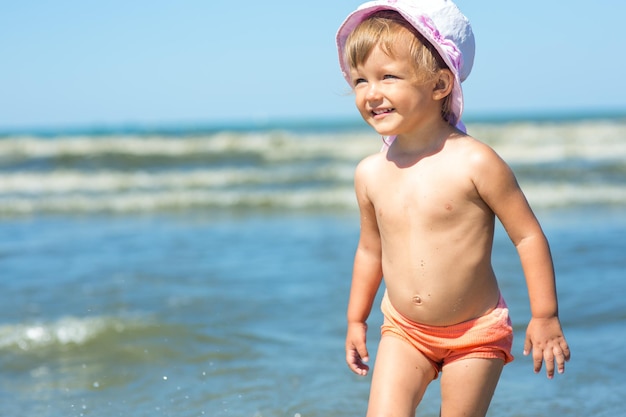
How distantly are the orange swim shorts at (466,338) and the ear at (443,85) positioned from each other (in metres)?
0.65

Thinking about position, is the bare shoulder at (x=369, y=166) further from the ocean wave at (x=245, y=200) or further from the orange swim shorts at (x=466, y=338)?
the ocean wave at (x=245, y=200)

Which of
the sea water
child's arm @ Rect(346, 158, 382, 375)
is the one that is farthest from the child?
the sea water

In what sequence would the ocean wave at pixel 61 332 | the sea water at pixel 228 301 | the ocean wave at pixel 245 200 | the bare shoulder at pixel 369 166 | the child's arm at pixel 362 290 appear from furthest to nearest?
1. the ocean wave at pixel 245 200
2. the ocean wave at pixel 61 332
3. the sea water at pixel 228 301
4. the child's arm at pixel 362 290
5. the bare shoulder at pixel 369 166

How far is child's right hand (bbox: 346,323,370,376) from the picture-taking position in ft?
8.81

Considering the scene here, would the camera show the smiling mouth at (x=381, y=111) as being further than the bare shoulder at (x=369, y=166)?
No

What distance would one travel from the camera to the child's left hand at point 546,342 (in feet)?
7.48

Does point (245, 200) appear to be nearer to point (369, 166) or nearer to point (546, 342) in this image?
point (369, 166)

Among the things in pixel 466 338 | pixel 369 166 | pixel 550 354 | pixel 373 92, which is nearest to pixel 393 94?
pixel 373 92

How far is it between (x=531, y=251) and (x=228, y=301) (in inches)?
118

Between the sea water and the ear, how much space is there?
4.57 feet

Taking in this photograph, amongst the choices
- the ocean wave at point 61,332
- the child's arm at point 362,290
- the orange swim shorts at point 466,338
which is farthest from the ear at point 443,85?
the ocean wave at point 61,332

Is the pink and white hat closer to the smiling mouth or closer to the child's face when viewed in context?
the child's face

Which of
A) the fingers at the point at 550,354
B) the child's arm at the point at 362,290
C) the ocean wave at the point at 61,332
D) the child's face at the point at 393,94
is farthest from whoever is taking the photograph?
the ocean wave at the point at 61,332

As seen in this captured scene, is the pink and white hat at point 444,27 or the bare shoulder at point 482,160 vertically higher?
the pink and white hat at point 444,27
